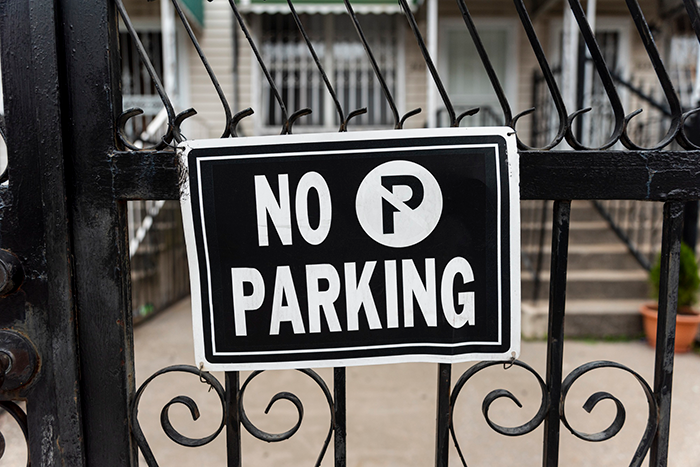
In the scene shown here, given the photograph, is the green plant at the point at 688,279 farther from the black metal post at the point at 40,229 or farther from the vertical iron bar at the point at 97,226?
the black metal post at the point at 40,229

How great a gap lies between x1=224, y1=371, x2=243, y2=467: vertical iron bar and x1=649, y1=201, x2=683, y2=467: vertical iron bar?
972mm

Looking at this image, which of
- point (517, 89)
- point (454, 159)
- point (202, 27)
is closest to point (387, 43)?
point (517, 89)

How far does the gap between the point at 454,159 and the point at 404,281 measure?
298 mm

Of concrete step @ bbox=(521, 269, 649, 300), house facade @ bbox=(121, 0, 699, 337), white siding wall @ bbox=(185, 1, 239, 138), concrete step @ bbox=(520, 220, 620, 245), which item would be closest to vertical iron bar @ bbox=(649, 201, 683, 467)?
concrete step @ bbox=(521, 269, 649, 300)

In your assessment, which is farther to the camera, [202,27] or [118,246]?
[202,27]

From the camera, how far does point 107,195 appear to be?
1.02 m

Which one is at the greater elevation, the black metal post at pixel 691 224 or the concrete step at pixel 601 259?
the black metal post at pixel 691 224

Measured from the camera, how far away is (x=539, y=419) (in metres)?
1.02

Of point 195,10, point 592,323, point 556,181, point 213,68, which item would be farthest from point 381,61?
point 556,181

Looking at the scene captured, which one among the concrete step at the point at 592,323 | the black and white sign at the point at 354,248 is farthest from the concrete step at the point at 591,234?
the black and white sign at the point at 354,248

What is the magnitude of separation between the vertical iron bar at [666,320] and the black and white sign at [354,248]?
0.36 meters

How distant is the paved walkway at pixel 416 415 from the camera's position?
2.52m

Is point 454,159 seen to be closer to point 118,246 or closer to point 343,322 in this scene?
point 343,322

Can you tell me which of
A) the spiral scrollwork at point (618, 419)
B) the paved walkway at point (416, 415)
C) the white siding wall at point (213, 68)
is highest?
the white siding wall at point (213, 68)
